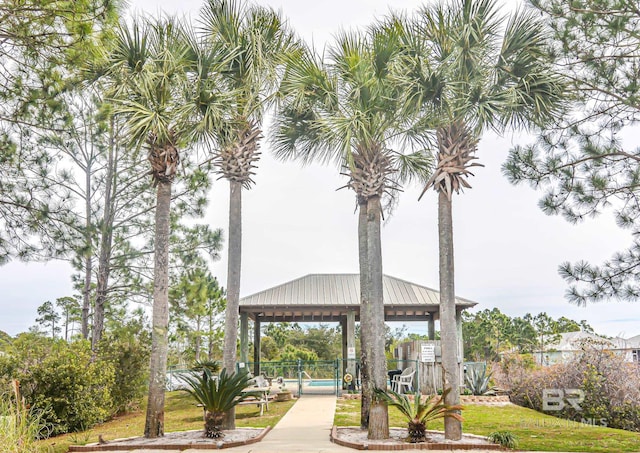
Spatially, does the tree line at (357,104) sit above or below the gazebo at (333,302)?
above

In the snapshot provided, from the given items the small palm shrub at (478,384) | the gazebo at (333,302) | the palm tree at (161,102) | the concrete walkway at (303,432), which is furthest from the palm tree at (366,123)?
the gazebo at (333,302)

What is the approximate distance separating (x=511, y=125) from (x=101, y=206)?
44.2ft

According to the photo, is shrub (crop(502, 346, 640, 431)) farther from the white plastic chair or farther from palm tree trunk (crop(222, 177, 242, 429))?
palm tree trunk (crop(222, 177, 242, 429))

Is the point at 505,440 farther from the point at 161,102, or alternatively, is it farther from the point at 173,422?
the point at 161,102

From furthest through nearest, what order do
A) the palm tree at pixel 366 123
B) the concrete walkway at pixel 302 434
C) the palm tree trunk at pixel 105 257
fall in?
1. the palm tree trunk at pixel 105 257
2. the palm tree at pixel 366 123
3. the concrete walkway at pixel 302 434

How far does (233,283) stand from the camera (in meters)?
10.3

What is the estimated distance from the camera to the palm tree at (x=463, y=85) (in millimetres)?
8703

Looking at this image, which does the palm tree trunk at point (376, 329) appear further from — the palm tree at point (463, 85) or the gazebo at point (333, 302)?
the gazebo at point (333, 302)

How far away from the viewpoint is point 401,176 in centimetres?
1243

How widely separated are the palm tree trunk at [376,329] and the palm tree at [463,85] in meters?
1.06

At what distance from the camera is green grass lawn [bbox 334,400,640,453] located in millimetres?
8633

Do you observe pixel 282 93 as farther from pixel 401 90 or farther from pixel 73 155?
pixel 73 155

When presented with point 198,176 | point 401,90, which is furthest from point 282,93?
point 198,176

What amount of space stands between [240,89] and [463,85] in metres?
4.11
